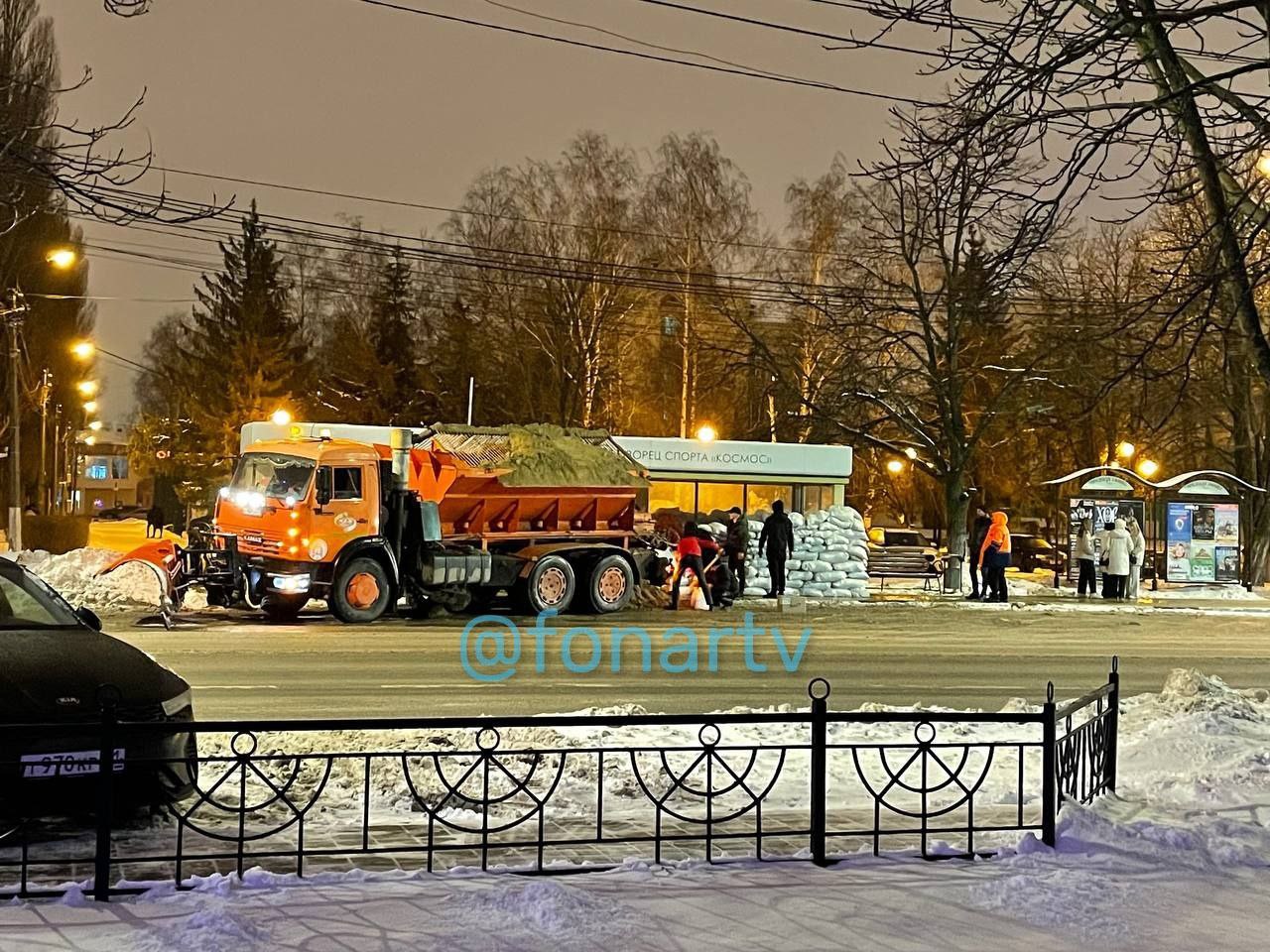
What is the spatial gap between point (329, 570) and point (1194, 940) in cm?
1631

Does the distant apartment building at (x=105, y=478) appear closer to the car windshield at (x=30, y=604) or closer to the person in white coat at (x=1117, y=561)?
the person in white coat at (x=1117, y=561)

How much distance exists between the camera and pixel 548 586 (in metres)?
22.0

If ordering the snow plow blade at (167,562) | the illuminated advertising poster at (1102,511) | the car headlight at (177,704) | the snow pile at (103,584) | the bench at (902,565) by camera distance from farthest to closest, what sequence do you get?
the bench at (902,565) → the illuminated advertising poster at (1102,511) → the snow pile at (103,584) → the snow plow blade at (167,562) → the car headlight at (177,704)

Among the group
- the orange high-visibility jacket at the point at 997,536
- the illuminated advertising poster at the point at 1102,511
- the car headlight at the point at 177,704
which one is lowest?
the car headlight at the point at 177,704

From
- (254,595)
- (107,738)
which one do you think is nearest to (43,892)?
(107,738)

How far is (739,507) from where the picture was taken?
91.5ft

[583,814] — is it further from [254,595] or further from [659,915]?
[254,595]

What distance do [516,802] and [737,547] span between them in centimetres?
1792

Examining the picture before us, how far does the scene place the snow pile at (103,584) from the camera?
21094 millimetres

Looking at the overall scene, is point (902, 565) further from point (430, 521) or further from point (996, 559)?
point (430, 521)

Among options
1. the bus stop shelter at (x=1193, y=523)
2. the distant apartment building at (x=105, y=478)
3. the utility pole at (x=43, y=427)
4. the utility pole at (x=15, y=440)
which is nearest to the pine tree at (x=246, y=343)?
the utility pole at (x=43, y=427)

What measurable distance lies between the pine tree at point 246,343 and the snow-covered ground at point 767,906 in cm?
5341

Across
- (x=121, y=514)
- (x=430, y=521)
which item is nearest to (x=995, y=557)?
(x=430, y=521)

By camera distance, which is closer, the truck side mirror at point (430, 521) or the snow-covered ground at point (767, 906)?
the snow-covered ground at point (767, 906)
